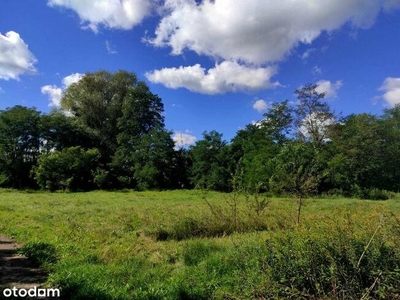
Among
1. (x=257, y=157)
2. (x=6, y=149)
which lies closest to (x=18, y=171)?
(x=6, y=149)

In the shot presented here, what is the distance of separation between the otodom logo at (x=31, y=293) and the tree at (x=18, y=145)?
46.6 metres

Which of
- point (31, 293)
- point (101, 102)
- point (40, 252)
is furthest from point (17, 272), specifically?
point (101, 102)

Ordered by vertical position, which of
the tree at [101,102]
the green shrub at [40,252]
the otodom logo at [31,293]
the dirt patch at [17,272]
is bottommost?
the otodom logo at [31,293]

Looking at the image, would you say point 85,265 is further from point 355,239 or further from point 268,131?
point 268,131

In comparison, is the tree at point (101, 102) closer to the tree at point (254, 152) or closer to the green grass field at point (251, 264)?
the tree at point (254, 152)

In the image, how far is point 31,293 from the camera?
5480 mm

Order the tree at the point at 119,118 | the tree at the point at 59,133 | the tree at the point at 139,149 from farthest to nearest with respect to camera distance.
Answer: the tree at the point at 59,133, the tree at the point at 119,118, the tree at the point at 139,149

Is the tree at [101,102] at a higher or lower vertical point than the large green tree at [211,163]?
higher

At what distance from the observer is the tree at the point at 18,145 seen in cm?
4700

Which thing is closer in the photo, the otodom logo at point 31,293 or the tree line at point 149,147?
the otodom logo at point 31,293

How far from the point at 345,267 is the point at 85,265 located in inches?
203

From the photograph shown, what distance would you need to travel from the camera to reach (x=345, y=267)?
5.07 m

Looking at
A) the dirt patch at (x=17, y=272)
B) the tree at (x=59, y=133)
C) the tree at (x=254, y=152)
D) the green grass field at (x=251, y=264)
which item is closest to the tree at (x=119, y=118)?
the tree at (x=59, y=133)

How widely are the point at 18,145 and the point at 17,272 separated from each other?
48.3m
